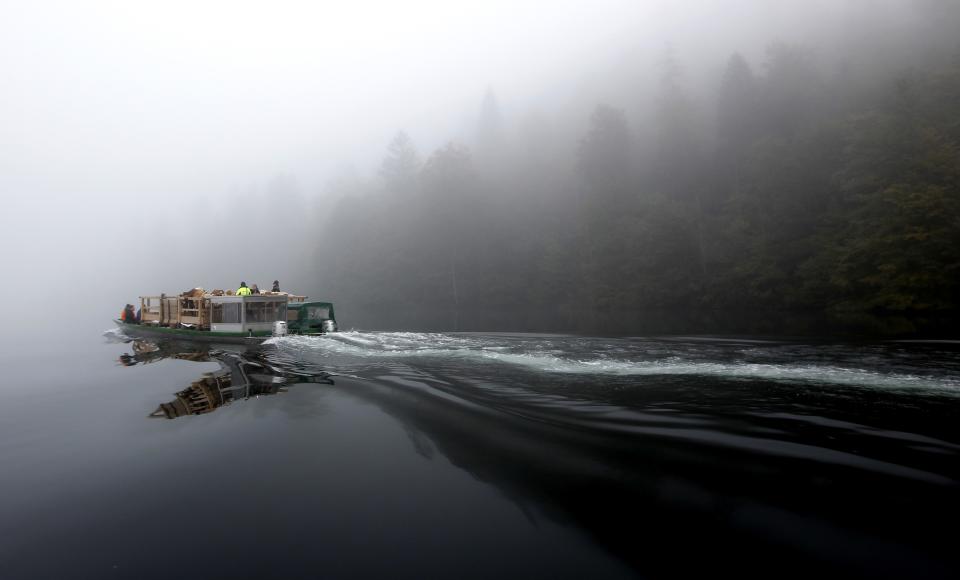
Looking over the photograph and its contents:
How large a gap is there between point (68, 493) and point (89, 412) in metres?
5.38

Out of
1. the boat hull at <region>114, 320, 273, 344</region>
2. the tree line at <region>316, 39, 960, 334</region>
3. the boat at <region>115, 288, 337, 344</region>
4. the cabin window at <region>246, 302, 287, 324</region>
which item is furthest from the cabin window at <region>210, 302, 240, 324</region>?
the tree line at <region>316, 39, 960, 334</region>

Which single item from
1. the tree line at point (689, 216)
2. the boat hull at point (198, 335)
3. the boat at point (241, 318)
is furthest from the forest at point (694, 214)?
→ the boat hull at point (198, 335)

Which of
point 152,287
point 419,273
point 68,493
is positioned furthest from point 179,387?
point 152,287

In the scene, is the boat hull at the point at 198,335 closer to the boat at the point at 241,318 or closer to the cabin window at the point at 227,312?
the boat at the point at 241,318

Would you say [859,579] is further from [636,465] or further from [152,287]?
[152,287]

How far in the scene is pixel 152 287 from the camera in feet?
394

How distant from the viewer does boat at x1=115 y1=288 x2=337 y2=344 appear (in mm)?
20766

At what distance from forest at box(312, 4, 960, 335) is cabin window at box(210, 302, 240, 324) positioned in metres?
11.3

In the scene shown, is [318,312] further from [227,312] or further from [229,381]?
[229,381]

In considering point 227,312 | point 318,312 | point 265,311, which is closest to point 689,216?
point 318,312

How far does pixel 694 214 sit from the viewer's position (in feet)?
A: 146

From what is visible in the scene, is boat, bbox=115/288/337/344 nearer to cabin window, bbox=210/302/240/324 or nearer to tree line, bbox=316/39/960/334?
cabin window, bbox=210/302/240/324

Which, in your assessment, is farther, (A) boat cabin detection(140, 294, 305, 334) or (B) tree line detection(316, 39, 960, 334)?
(B) tree line detection(316, 39, 960, 334)

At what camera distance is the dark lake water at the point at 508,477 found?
3467 mm
